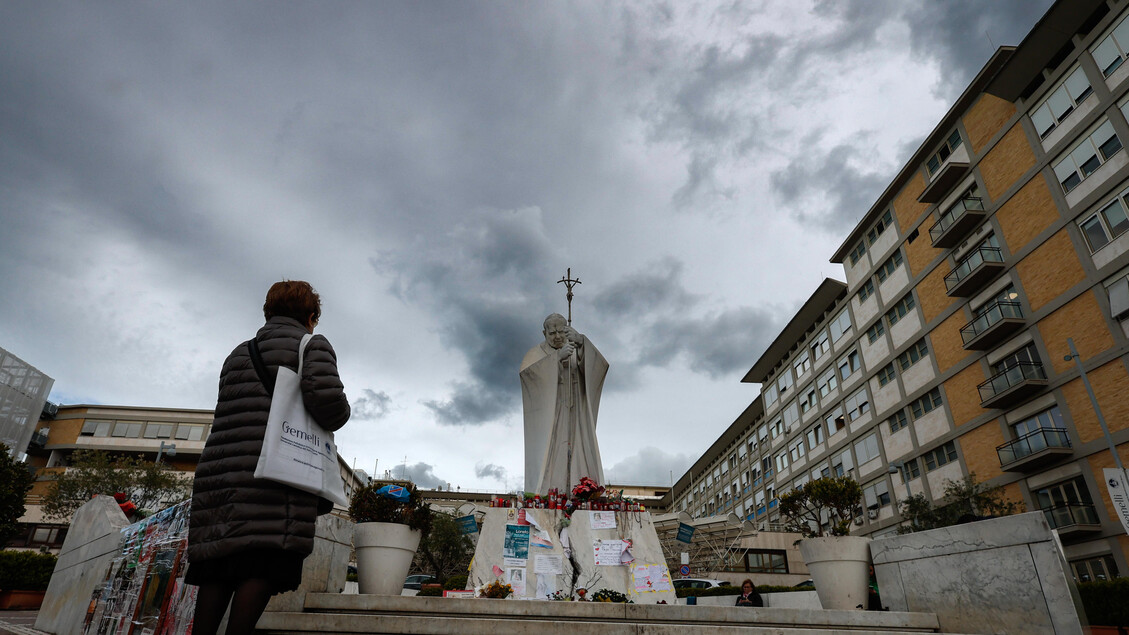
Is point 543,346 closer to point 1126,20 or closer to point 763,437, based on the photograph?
point 1126,20

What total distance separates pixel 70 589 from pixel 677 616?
274 inches

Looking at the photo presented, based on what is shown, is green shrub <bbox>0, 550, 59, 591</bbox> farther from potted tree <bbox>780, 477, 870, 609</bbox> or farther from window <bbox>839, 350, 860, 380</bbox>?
window <bbox>839, 350, 860, 380</bbox>

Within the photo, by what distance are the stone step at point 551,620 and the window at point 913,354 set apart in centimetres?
3155

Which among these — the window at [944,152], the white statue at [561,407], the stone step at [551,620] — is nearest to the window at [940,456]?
the window at [944,152]

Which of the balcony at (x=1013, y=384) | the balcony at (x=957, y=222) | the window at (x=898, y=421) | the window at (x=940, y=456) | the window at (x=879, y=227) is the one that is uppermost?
the window at (x=879, y=227)

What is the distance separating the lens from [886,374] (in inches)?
1435

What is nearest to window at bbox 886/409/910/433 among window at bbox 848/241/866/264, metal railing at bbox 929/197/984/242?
metal railing at bbox 929/197/984/242

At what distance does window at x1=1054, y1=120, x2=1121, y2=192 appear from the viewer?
22.5m

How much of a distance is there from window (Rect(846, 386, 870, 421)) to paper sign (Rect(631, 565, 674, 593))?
33834mm

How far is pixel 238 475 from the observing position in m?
2.74

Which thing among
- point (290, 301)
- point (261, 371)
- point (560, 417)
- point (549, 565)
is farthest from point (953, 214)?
point (261, 371)

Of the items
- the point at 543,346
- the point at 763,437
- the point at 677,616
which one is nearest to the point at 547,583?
the point at 677,616

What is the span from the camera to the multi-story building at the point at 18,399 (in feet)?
151

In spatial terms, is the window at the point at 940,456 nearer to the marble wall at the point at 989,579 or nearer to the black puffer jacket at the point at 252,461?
the marble wall at the point at 989,579
